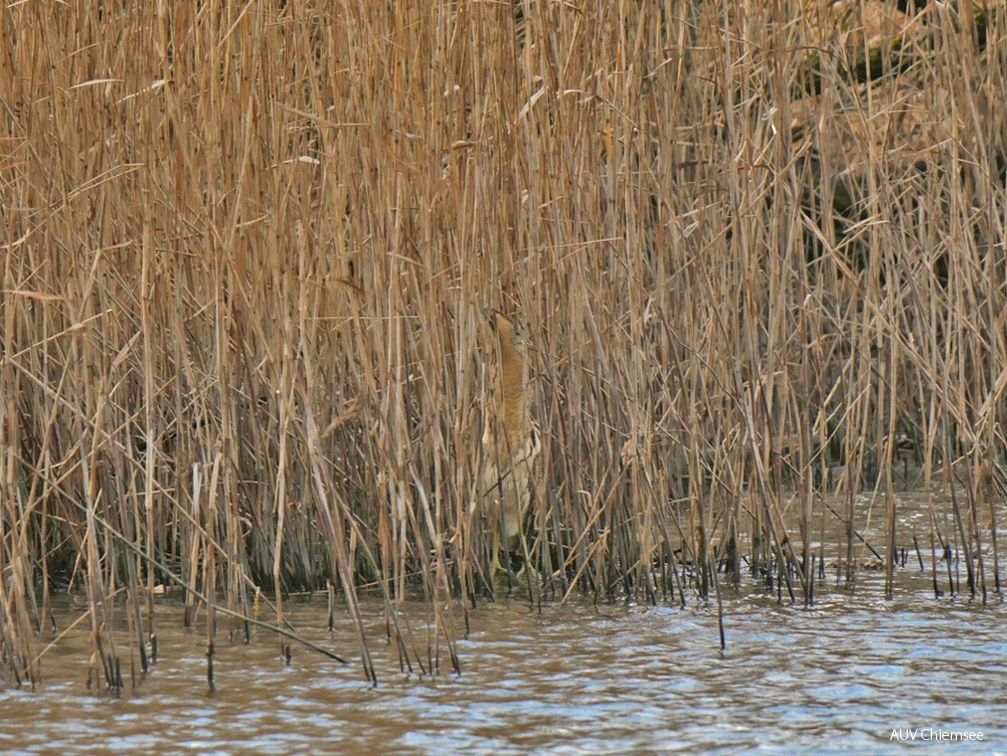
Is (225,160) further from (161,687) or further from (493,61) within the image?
(161,687)

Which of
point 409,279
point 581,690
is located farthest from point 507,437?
point 581,690

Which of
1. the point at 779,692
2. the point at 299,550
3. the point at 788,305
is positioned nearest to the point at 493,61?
the point at 788,305

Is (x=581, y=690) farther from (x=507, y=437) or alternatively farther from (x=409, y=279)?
(x=409, y=279)

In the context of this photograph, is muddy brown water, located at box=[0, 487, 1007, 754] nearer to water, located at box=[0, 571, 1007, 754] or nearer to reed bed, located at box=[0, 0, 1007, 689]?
water, located at box=[0, 571, 1007, 754]

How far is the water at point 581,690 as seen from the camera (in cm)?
→ 311

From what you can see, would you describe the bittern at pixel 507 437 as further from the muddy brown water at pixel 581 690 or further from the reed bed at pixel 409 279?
the muddy brown water at pixel 581 690

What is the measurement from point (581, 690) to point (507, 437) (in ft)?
2.92

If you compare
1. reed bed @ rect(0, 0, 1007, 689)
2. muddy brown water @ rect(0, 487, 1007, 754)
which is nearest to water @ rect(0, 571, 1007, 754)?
muddy brown water @ rect(0, 487, 1007, 754)

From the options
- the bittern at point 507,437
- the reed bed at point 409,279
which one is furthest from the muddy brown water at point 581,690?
the bittern at point 507,437

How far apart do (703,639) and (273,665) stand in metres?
1.01

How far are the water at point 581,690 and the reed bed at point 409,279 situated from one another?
0.40ft

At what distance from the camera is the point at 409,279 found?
400 centimetres

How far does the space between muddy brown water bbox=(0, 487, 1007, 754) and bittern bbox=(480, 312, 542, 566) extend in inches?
10.9

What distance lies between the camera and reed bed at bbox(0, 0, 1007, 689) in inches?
148
